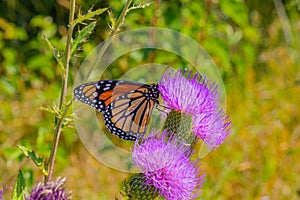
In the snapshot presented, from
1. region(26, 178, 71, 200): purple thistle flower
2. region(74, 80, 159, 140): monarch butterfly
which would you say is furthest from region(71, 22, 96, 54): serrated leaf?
region(26, 178, 71, 200): purple thistle flower

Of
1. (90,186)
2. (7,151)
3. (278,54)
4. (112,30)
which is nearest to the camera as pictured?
(112,30)

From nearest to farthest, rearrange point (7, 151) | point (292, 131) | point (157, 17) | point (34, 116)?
point (7, 151) < point (157, 17) < point (34, 116) < point (292, 131)

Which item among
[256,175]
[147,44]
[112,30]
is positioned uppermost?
[112,30]

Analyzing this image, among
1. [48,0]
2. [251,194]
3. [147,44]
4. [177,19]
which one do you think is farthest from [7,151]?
[48,0]

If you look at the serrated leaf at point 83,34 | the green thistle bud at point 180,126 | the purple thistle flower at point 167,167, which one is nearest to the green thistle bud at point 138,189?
the purple thistle flower at point 167,167

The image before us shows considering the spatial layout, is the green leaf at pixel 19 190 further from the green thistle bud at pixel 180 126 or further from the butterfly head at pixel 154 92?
the butterfly head at pixel 154 92

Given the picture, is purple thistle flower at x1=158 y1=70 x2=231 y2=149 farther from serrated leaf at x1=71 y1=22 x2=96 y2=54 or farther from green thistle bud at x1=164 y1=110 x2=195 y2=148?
serrated leaf at x1=71 y1=22 x2=96 y2=54

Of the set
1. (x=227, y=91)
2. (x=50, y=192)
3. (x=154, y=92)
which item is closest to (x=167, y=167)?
(x=154, y=92)

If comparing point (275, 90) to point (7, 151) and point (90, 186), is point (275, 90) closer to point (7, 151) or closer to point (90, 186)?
point (90, 186)
